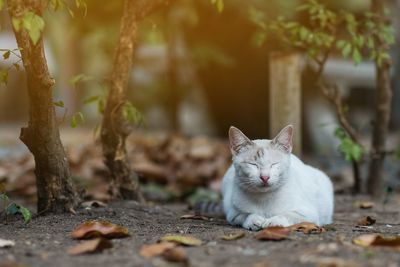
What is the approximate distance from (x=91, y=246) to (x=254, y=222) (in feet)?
3.99

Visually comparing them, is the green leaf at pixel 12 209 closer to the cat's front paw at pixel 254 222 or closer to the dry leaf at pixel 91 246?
the dry leaf at pixel 91 246

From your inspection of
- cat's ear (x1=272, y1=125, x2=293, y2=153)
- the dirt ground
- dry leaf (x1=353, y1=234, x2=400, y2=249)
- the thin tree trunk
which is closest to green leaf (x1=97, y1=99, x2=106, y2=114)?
the thin tree trunk

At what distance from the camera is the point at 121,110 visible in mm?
4949

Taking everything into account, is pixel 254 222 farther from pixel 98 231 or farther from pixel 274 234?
pixel 98 231

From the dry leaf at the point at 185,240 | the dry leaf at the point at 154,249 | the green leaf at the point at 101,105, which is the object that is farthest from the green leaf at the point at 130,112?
the dry leaf at the point at 154,249

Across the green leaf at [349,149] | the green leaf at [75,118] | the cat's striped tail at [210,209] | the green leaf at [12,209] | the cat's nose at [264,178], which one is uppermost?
the green leaf at [75,118]

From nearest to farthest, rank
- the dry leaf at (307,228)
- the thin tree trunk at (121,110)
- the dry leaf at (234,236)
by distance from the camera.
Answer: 1. the dry leaf at (234,236)
2. the dry leaf at (307,228)
3. the thin tree trunk at (121,110)

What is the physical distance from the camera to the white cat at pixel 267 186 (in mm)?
4133

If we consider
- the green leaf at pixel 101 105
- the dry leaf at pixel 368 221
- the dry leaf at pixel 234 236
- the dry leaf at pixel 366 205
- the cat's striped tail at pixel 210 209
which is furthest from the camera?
the dry leaf at pixel 366 205

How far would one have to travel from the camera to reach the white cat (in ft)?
A: 13.6

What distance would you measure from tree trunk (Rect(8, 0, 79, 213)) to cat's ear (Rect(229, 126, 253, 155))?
1.15m

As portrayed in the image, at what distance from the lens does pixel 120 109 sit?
4.96 meters

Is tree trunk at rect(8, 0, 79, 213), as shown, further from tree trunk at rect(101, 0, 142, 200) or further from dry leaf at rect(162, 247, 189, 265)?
dry leaf at rect(162, 247, 189, 265)

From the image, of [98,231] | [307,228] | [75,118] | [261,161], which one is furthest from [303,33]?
[98,231]
